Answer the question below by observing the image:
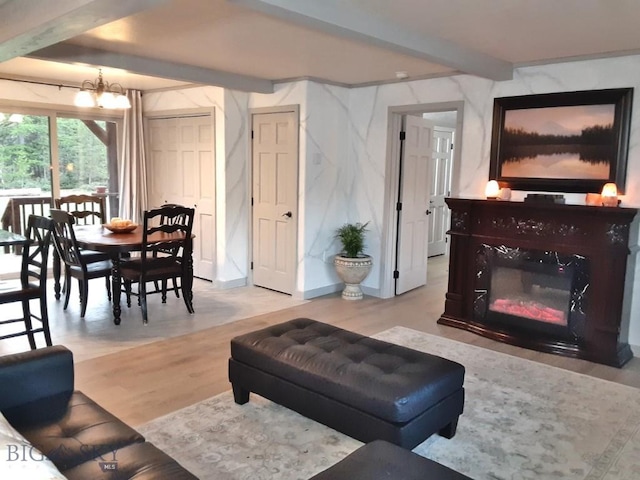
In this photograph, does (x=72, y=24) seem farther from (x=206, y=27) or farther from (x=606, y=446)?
(x=606, y=446)

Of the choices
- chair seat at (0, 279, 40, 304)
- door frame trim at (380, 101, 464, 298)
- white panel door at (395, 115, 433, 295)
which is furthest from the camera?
white panel door at (395, 115, 433, 295)

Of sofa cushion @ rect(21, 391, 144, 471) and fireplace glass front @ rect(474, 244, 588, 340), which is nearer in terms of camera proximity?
sofa cushion @ rect(21, 391, 144, 471)

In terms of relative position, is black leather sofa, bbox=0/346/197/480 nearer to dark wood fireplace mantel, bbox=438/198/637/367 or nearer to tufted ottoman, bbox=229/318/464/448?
tufted ottoman, bbox=229/318/464/448

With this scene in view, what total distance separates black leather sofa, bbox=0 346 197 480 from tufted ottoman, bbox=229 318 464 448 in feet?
3.19

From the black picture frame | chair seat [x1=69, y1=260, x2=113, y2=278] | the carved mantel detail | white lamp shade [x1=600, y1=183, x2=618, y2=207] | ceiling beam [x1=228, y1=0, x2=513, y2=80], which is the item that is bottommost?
chair seat [x1=69, y1=260, x2=113, y2=278]

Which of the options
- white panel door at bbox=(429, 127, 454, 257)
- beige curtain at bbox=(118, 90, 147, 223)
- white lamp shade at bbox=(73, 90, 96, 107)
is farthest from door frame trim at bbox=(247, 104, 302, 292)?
white panel door at bbox=(429, 127, 454, 257)

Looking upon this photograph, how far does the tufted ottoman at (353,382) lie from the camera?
7.82 ft

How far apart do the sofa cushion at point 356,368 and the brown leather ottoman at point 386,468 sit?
0.51m

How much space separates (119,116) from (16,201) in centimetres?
166

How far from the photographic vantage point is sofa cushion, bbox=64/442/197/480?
1604mm

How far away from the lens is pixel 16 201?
6117 millimetres

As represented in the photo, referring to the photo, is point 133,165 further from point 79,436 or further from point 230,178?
point 79,436

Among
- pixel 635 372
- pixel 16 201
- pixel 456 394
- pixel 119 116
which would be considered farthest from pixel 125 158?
pixel 635 372

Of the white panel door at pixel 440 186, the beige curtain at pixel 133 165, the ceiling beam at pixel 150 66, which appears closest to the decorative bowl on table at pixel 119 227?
the ceiling beam at pixel 150 66
